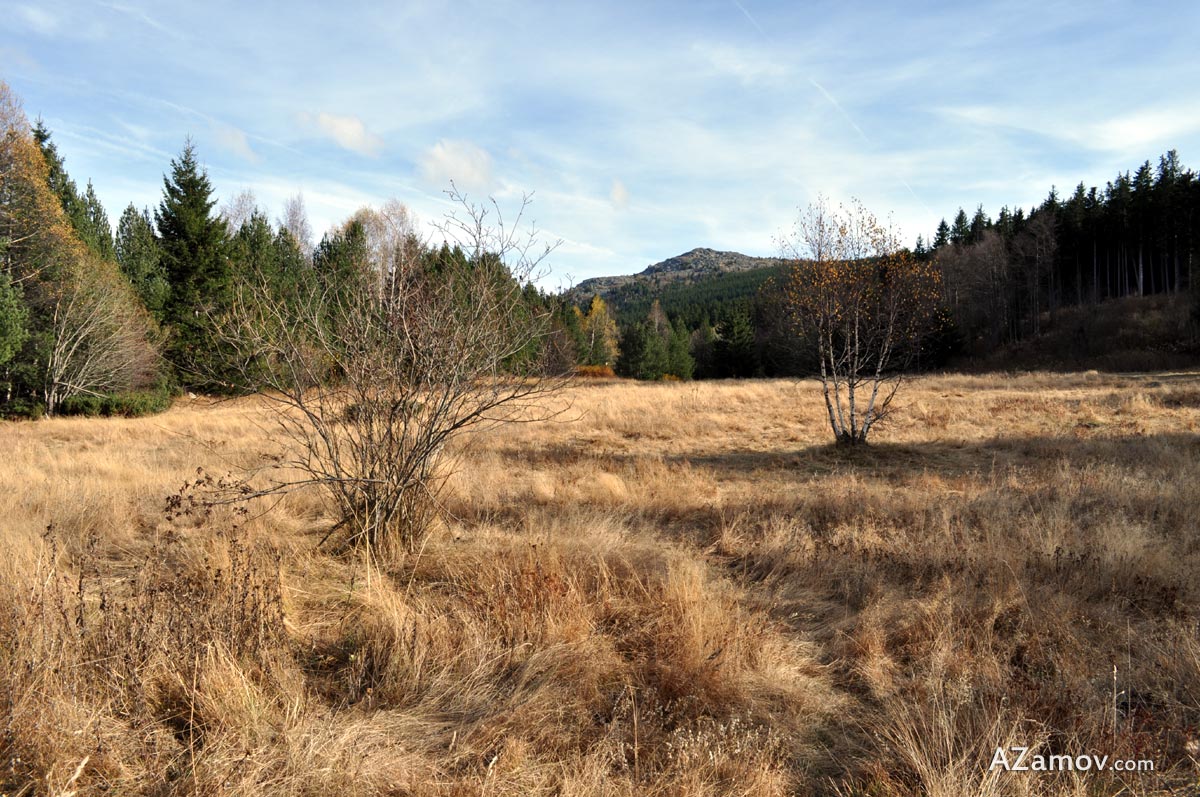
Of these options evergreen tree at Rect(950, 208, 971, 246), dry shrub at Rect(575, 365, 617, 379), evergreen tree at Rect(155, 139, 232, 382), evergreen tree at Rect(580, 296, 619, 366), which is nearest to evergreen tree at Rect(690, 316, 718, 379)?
evergreen tree at Rect(580, 296, 619, 366)

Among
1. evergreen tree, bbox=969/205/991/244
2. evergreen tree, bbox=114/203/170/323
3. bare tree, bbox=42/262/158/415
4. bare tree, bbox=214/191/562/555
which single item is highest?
evergreen tree, bbox=969/205/991/244

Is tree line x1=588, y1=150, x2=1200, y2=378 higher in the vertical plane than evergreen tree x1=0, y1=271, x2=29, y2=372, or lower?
higher

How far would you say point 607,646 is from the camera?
3383mm

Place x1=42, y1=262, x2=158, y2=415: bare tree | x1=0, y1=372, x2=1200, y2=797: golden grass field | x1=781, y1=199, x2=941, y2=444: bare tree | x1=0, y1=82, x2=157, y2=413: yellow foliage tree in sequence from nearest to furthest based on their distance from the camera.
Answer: x1=0, y1=372, x2=1200, y2=797: golden grass field < x1=781, y1=199, x2=941, y2=444: bare tree < x1=0, y1=82, x2=157, y2=413: yellow foliage tree < x1=42, y1=262, x2=158, y2=415: bare tree

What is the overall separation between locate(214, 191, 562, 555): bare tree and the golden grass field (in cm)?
63

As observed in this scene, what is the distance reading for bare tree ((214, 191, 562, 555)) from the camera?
4.82m

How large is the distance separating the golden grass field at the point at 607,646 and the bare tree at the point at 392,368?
63 cm

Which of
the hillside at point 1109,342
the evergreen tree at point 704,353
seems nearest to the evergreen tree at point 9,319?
the evergreen tree at point 704,353

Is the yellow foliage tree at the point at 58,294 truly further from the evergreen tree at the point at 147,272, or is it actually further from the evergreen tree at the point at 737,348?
the evergreen tree at the point at 737,348

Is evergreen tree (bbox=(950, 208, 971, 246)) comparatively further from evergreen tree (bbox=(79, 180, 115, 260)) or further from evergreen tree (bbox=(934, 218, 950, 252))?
evergreen tree (bbox=(79, 180, 115, 260))

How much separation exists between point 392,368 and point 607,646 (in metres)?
2.92

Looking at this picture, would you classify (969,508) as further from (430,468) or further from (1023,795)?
(430,468)

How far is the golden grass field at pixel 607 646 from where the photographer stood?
2322 millimetres

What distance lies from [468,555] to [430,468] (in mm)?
974
